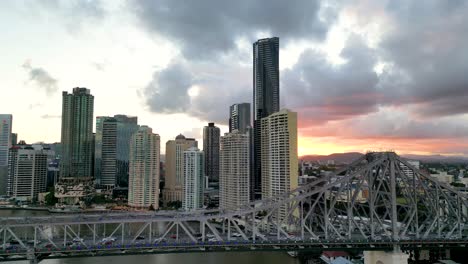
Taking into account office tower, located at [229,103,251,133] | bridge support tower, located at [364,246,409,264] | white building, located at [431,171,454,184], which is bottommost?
bridge support tower, located at [364,246,409,264]

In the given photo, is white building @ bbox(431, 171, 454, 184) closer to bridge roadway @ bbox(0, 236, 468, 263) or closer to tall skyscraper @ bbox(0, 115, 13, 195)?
bridge roadway @ bbox(0, 236, 468, 263)

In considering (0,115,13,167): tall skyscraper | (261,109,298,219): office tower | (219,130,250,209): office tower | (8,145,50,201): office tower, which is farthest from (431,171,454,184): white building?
(0,115,13,167): tall skyscraper

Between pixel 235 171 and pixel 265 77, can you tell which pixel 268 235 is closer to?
pixel 235 171

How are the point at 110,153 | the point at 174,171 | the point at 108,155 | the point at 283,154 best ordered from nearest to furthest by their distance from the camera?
the point at 283,154
the point at 174,171
the point at 108,155
the point at 110,153

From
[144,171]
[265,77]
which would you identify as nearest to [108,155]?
[144,171]

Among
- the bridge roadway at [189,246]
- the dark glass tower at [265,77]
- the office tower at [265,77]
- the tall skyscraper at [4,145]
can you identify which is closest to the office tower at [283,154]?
the bridge roadway at [189,246]

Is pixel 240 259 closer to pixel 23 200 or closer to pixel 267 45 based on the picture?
pixel 23 200

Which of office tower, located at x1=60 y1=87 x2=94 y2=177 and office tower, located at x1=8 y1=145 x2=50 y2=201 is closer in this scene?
office tower, located at x1=8 y1=145 x2=50 y2=201
